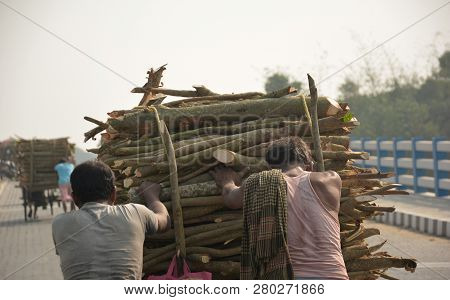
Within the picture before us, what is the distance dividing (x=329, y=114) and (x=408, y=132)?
107 feet

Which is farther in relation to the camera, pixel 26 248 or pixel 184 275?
pixel 26 248

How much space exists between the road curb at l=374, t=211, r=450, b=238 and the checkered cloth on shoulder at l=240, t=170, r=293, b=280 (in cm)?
957

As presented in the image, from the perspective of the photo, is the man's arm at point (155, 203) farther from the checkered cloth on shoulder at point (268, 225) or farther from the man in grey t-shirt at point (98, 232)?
the checkered cloth on shoulder at point (268, 225)

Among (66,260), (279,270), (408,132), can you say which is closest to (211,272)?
(279,270)

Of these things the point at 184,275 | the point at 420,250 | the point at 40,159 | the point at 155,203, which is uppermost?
the point at 155,203

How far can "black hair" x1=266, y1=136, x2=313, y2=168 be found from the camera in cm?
399

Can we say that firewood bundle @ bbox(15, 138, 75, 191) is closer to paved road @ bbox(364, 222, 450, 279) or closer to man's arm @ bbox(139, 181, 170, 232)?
paved road @ bbox(364, 222, 450, 279)

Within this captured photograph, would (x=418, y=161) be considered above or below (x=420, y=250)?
above

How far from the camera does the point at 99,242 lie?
3.69 metres

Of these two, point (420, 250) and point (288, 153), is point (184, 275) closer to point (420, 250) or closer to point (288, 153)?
point (288, 153)

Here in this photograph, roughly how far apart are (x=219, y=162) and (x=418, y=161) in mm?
15095

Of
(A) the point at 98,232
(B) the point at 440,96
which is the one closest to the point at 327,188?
(A) the point at 98,232

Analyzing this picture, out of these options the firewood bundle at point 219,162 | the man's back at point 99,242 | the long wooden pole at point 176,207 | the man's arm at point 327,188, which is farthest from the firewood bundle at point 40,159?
the man's arm at point 327,188

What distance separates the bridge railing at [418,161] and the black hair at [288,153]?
36.4 ft
